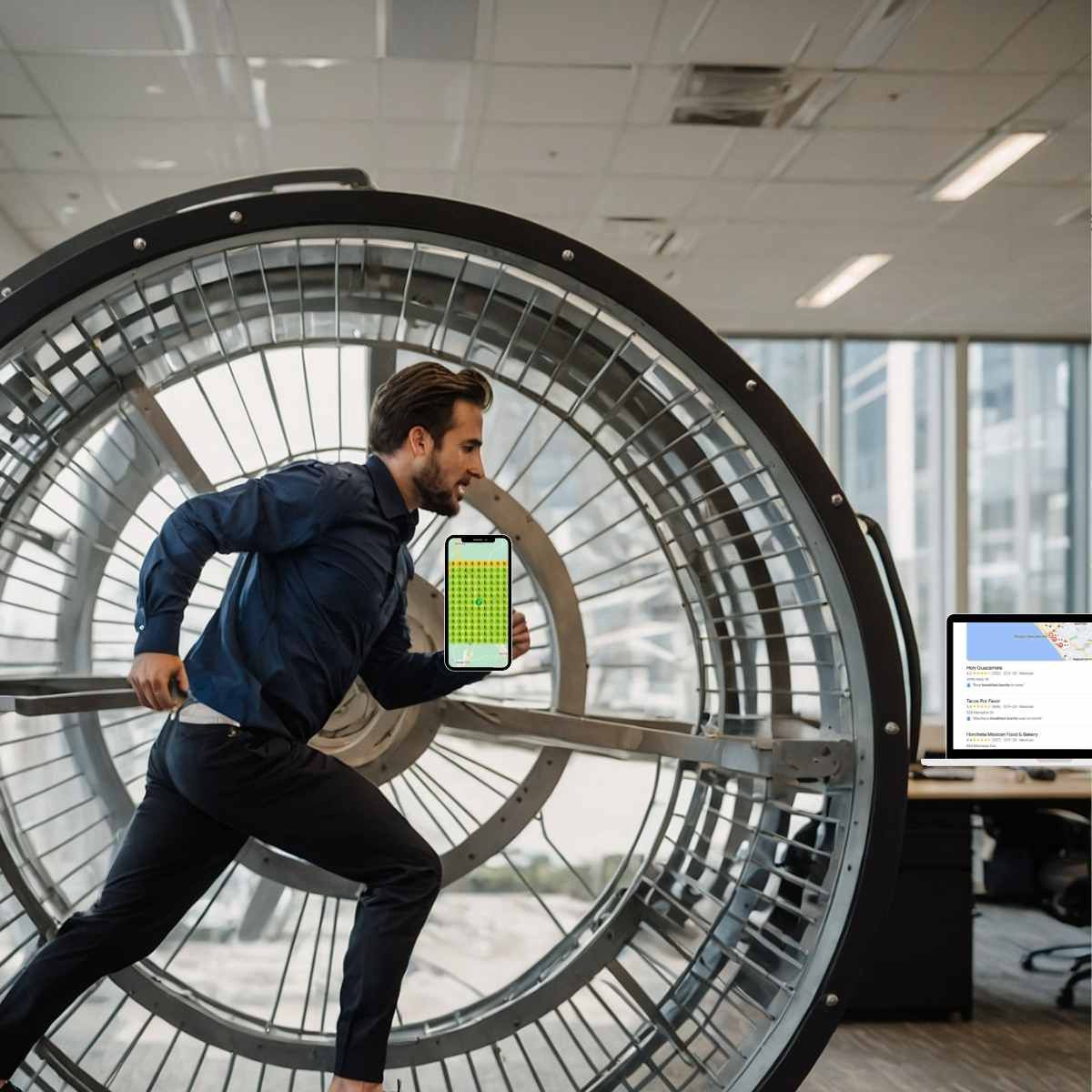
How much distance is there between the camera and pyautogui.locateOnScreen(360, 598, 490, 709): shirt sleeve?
1959 millimetres

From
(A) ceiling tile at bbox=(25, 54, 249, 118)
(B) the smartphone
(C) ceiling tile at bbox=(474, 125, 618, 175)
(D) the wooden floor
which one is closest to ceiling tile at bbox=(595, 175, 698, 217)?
(C) ceiling tile at bbox=(474, 125, 618, 175)

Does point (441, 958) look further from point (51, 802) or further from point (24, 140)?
point (24, 140)

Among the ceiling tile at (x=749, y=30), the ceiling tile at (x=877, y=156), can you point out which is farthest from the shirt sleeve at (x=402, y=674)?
the ceiling tile at (x=877, y=156)

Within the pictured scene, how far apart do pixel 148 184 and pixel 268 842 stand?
3872 millimetres

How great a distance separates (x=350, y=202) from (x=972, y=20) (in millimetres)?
2668

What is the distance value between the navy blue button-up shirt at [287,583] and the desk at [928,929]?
7.30ft

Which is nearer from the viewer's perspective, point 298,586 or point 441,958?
point 298,586

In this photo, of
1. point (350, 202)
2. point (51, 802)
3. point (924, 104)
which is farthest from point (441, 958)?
point (350, 202)

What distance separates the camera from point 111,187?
5.05m

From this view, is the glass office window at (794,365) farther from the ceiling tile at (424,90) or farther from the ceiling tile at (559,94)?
the ceiling tile at (424,90)

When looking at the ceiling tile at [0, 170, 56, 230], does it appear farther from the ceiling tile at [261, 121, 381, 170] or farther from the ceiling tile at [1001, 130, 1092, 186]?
the ceiling tile at [1001, 130, 1092, 186]

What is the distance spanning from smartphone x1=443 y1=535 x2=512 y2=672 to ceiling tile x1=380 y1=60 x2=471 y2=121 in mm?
2571

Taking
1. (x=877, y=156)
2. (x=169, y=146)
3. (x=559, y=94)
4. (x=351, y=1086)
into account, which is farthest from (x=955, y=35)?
(x=351, y=1086)

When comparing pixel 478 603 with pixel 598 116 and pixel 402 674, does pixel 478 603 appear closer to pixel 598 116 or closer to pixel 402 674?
pixel 402 674
